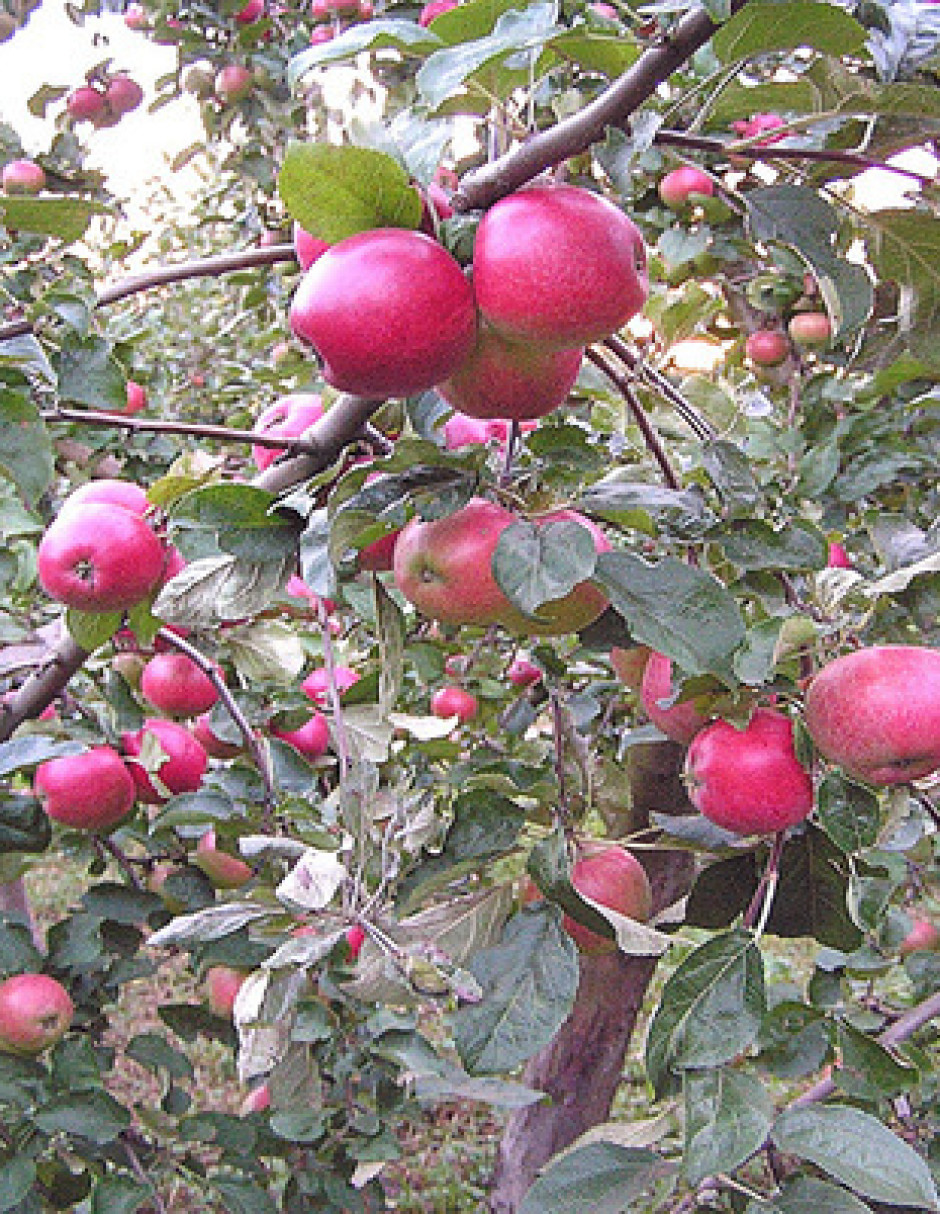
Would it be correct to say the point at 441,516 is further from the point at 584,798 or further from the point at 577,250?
the point at 584,798

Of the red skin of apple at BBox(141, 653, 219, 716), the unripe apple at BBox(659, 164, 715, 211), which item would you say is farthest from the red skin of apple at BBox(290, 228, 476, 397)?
the unripe apple at BBox(659, 164, 715, 211)

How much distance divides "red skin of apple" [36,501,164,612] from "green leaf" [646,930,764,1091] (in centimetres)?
56

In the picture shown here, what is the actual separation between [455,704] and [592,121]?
1.29 metres

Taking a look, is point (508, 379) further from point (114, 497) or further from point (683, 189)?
point (683, 189)

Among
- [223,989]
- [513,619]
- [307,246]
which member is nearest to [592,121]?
[307,246]

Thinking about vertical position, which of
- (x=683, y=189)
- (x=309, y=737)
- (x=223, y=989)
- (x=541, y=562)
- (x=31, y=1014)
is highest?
(x=541, y=562)

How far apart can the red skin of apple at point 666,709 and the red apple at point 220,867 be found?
808mm

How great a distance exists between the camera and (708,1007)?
746 mm

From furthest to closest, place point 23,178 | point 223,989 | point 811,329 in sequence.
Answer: point 23,178, point 811,329, point 223,989

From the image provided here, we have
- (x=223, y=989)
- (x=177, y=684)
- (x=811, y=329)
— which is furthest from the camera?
(x=811, y=329)

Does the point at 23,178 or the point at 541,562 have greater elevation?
the point at 541,562

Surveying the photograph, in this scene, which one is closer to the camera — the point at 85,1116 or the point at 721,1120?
the point at 721,1120

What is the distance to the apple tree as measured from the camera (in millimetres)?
645

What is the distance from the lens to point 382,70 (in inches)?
83.7
